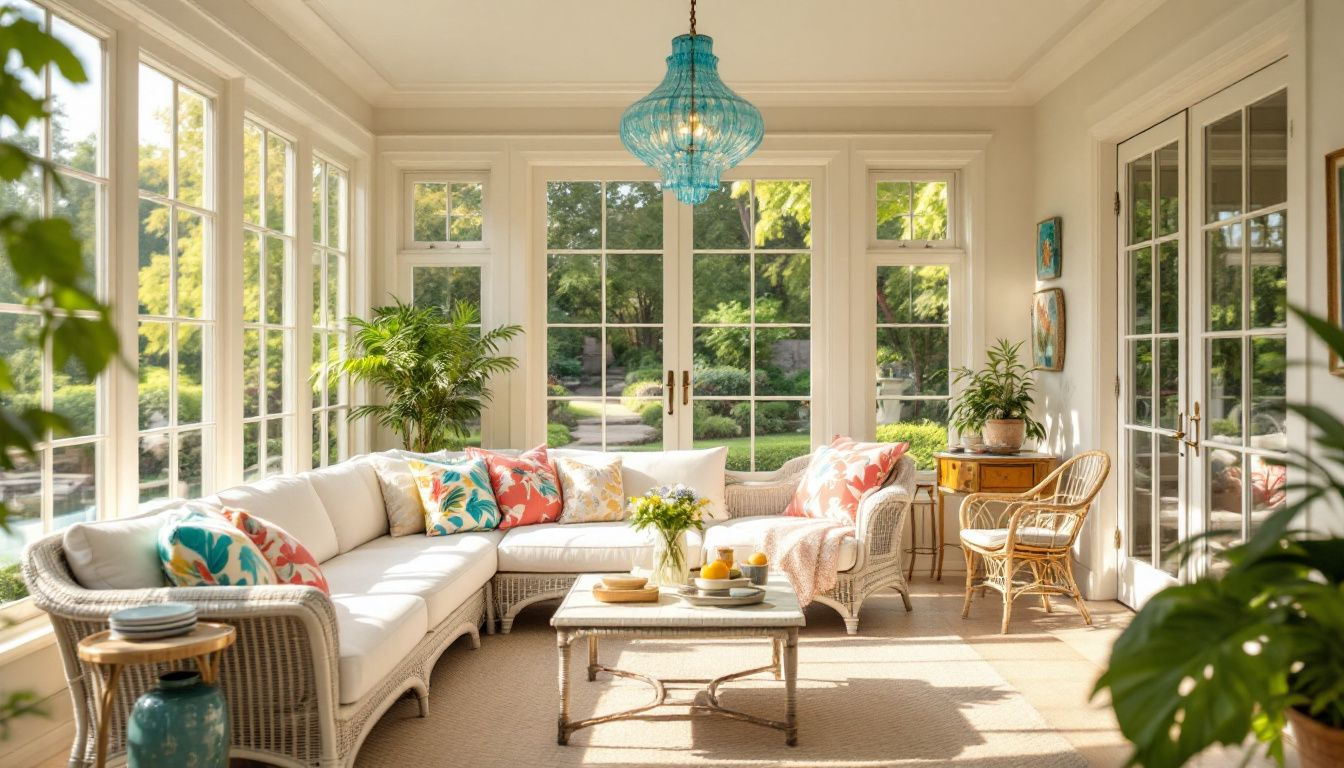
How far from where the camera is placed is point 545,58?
5.89 metres

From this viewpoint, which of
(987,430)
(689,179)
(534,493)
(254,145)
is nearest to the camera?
(689,179)

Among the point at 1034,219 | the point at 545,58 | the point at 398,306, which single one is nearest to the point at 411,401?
the point at 398,306

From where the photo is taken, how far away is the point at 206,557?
317 centimetres

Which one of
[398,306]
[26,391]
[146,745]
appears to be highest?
[398,306]

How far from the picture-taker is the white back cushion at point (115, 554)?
3.05m

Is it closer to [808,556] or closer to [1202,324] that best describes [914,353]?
[808,556]

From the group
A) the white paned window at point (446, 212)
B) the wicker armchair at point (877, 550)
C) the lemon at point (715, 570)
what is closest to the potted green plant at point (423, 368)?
the white paned window at point (446, 212)

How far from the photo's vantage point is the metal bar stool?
639cm

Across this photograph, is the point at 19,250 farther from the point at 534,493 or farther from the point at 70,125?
the point at 534,493

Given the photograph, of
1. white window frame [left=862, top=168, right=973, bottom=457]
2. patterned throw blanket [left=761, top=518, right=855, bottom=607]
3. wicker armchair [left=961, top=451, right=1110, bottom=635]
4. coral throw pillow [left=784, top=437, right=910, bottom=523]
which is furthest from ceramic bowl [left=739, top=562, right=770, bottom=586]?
white window frame [left=862, top=168, right=973, bottom=457]

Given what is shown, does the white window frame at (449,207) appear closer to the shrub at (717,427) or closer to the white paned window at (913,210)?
the shrub at (717,427)

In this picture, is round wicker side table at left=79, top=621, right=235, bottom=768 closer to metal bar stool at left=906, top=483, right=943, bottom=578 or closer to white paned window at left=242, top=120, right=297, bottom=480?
white paned window at left=242, top=120, right=297, bottom=480

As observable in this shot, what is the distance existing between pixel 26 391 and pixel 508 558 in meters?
2.32

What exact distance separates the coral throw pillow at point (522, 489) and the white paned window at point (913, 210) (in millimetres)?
2621
